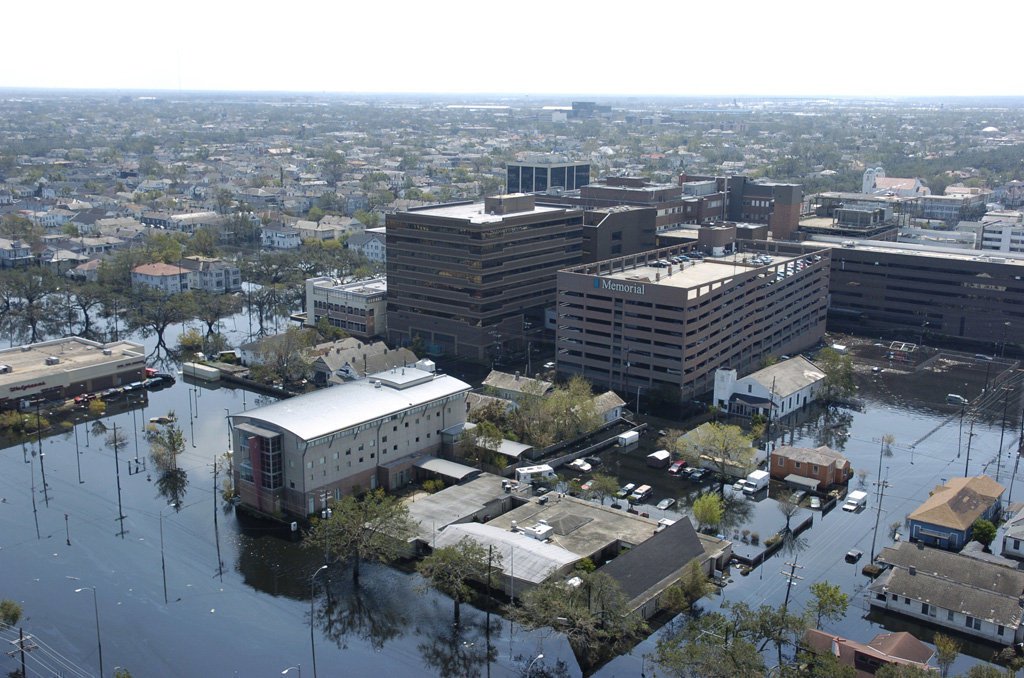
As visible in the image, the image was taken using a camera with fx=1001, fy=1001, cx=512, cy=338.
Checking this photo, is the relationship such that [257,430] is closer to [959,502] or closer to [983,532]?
[959,502]

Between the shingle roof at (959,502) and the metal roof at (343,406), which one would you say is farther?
the metal roof at (343,406)

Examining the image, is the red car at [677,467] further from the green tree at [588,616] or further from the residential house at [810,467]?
the green tree at [588,616]

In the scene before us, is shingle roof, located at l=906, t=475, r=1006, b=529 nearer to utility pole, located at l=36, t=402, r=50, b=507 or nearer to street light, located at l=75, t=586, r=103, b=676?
street light, located at l=75, t=586, r=103, b=676

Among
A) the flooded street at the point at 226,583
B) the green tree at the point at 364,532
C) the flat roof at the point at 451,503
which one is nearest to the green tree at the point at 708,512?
the flooded street at the point at 226,583

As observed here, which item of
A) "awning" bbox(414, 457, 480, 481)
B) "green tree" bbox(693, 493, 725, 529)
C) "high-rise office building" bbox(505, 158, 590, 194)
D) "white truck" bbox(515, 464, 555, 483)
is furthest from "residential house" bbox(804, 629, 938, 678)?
"high-rise office building" bbox(505, 158, 590, 194)

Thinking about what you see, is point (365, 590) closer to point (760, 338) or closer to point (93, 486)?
point (93, 486)

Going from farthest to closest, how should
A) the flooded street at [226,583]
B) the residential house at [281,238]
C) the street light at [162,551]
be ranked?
1. the residential house at [281,238]
2. the street light at [162,551]
3. the flooded street at [226,583]

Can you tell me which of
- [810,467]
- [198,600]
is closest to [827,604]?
[810,467]
